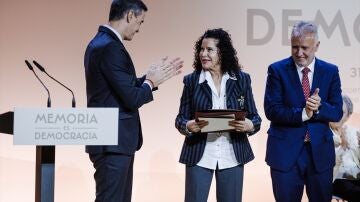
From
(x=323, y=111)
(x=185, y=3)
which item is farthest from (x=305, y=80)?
(x=185, y=3)

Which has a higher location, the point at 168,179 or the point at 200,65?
the point at 200,65

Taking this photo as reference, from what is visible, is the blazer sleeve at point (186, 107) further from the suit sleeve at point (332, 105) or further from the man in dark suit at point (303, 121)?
the suit sleeve at point (332, 105)

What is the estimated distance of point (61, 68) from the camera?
4.50 meters

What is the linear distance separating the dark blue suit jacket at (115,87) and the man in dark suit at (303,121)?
2.68 feet

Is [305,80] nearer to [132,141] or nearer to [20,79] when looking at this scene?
[132,141]

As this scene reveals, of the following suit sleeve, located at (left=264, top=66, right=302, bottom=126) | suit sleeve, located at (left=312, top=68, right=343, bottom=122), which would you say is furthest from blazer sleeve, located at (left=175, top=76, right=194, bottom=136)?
suit sleeve, located at (left=312, top=68, right=343, bottom=122)

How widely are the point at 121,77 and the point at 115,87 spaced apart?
6cm

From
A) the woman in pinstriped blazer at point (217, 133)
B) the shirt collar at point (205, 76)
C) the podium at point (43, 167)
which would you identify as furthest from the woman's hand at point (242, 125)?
the podium at point (43, 167)

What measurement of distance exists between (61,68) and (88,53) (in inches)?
78.5

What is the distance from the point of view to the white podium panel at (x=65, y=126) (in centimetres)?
214

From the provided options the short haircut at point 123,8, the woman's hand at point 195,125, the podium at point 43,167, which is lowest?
the podium at point 43,167

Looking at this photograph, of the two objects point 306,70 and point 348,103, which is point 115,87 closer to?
point 306,70

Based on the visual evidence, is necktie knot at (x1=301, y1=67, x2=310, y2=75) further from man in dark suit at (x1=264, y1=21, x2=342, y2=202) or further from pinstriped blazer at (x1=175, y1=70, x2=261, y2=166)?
pinstriped blazer at (x1=175, y1=70, x2=261, y2=166)

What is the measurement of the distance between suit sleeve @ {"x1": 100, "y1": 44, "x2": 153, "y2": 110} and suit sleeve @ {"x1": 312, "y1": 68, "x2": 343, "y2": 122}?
982mm
